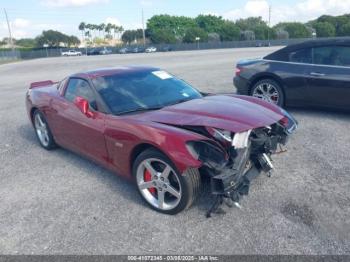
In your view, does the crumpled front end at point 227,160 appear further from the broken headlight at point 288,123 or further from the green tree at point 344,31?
the green tree at point 344,31

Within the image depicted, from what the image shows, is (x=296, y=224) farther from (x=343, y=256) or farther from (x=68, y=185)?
(x=68, y=185)

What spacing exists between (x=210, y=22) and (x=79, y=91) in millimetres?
111336

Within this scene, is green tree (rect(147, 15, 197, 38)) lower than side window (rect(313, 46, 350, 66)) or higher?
higher

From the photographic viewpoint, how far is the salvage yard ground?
9.18 ft

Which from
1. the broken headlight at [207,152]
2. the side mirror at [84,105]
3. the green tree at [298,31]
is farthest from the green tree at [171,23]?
the broken headlight at [207,152]

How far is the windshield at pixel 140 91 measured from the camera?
383cm

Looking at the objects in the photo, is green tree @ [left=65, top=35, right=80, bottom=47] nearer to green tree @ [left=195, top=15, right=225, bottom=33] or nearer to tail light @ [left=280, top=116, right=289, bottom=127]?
green tree @ [left=195, top=15, right=225, bottom=33]

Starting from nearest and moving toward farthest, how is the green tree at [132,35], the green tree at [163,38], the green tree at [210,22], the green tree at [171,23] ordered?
1. the green tree at [163,38]
2. the green tree at [132,35]
3. the green tree at [210,22]
4. the green tree at [171,23]

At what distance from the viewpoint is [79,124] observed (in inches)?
163

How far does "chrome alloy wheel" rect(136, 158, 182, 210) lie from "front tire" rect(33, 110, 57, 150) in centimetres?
241

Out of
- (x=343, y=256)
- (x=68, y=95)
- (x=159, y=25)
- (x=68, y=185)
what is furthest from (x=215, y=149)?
(x=159, y=25)

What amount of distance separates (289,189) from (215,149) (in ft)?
4.04

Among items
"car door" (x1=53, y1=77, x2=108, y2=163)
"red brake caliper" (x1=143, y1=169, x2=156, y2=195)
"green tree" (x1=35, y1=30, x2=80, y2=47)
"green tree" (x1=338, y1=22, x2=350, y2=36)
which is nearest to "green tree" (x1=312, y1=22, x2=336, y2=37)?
"green tree" (x1=338, y1=22, x2=350, y2=36)

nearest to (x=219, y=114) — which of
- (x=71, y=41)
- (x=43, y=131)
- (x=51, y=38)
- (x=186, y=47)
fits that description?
(x=43, y=131)
